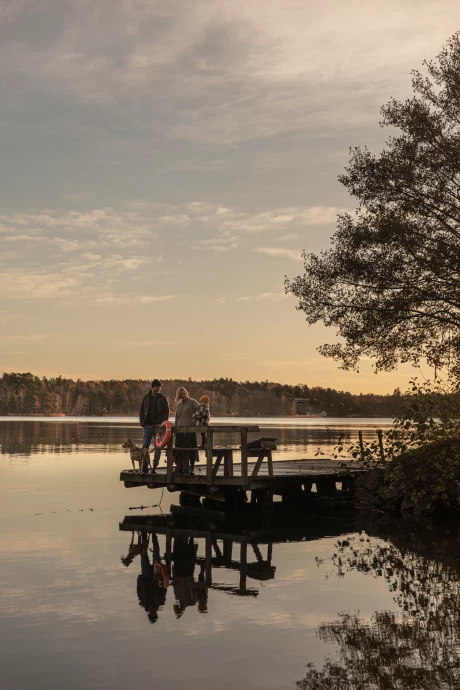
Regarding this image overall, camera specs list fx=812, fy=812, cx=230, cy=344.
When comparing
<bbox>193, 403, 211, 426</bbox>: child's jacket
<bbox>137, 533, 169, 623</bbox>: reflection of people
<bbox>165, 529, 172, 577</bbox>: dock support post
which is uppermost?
<bbox>193, 403, 211, 426</bbox>: child's jacket

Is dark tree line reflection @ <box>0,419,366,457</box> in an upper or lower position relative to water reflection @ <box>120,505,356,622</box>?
upper

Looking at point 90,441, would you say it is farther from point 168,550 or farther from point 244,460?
point 168,550

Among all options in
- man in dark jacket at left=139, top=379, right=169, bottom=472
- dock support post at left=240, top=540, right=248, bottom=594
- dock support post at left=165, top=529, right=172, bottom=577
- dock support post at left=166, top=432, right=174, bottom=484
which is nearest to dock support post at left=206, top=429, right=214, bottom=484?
dock support post at left=166, top=432, right=174, bottom=484

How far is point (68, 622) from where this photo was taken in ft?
39.4

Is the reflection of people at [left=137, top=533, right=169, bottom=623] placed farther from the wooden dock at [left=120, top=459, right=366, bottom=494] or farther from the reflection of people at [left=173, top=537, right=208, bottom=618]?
the wooden dock at [left=120, top=459, right=366, bottom=494]

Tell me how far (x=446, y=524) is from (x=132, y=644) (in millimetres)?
14814

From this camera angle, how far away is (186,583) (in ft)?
49.1

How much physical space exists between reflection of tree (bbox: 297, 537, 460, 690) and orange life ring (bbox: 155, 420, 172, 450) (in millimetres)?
6836

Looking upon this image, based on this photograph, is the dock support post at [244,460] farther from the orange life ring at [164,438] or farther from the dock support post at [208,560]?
the orange life ring at [164,438]

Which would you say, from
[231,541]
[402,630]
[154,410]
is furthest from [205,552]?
[402,630]

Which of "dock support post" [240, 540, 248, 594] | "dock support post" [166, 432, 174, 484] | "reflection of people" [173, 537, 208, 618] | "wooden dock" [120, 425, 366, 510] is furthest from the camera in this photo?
"dock support post" [166, 432, 174, 484]

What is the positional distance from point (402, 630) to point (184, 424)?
11.3 metres

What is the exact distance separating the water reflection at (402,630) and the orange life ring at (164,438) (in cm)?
563

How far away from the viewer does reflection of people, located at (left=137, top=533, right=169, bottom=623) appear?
42.9ft
